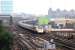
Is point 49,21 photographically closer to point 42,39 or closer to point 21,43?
point 42,39

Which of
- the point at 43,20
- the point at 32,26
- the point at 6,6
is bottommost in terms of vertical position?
the point at 32,26

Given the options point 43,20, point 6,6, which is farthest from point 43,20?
point 6,6

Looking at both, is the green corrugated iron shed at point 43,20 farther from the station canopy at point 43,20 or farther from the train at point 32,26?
the train at point 32,26

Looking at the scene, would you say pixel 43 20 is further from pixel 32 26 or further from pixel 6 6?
pixel 6 6

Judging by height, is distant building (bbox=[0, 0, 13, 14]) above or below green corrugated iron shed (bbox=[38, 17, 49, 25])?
above

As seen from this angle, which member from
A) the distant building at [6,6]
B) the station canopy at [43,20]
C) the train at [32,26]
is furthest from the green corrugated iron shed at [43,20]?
the distant building at [6,6]

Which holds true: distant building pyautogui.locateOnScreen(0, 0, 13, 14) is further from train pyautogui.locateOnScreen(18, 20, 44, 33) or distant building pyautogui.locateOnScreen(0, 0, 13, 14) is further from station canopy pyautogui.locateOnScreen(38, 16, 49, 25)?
station canopy pyautogui.locateOnScreen(38, 16, 49, 25)

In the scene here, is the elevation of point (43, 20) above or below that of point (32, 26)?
above

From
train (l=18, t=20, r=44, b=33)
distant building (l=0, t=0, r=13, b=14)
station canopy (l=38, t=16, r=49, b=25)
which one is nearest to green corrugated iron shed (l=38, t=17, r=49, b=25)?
station canopy (l=38, t=16, r=49, b=25)

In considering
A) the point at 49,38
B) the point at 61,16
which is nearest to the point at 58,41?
the point at 49,38

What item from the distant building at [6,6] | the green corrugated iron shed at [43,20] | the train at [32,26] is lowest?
the train at [32,26]

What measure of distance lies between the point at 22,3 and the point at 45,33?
81 centimetres

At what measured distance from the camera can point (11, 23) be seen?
461 cm

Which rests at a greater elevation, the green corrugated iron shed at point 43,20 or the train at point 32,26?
the green corrugated iron shed at point 43,20
